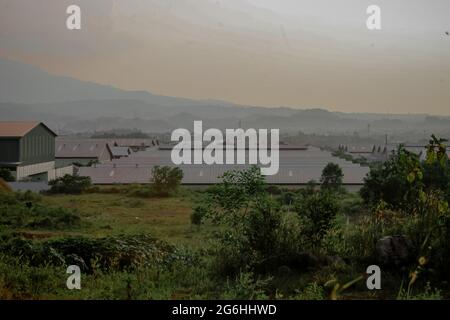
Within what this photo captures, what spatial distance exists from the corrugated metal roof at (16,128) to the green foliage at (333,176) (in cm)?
452

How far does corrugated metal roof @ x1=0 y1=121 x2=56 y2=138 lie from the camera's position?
5.89m

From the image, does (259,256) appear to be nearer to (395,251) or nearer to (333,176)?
(395,251)

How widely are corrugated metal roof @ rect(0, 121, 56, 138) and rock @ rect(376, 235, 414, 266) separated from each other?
173 inches

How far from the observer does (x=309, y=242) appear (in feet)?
13.6

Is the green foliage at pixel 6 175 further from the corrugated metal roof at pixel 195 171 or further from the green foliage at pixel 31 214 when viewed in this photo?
the corrugated metal roof at pixel 195 171

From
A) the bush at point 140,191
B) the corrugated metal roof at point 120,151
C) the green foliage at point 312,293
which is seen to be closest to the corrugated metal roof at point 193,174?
the bush at point 140,191

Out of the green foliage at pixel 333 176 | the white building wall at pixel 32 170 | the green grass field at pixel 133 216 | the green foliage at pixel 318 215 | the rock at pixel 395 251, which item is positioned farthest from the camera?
the green foliage at pixel 333 176

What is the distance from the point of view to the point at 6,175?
641 cm

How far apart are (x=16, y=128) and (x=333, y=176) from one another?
195 inches

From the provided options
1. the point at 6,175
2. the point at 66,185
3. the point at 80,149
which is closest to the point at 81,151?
the point at 80,149

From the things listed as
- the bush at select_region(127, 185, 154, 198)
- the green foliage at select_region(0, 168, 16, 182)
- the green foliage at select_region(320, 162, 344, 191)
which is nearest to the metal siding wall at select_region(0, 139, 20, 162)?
the green foliage at select_region(0, 168, 16, 182)

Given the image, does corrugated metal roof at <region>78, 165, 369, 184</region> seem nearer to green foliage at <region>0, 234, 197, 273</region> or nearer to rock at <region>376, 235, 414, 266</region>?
green foliage at <region>0, 234, 197, 273</region>

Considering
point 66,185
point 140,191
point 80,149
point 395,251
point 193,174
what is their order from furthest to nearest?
point 80,149 < point 193,174 < point 140,191 < point 66,185 < point 395,251

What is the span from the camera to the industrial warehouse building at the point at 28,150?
19.3ft
